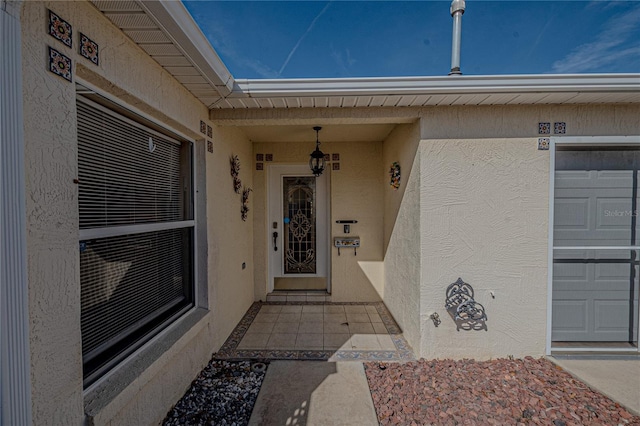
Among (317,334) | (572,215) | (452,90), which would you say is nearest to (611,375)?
(572,215)

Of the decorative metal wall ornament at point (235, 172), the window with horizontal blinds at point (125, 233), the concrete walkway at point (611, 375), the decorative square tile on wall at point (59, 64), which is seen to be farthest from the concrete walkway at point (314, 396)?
the decorative square tile on wall at point (59, 64)

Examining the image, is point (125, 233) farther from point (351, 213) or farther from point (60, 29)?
point (351, 213)

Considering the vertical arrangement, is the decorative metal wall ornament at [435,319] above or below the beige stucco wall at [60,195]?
below

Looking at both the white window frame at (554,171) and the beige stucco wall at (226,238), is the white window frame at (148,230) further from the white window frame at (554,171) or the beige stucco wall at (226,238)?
the white window frame at (554,171)

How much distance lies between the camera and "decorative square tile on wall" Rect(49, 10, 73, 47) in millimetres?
1126

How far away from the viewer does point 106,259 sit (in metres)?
1.52

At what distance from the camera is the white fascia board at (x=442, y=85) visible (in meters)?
2.10

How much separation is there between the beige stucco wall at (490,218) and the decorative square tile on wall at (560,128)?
0.17 feet

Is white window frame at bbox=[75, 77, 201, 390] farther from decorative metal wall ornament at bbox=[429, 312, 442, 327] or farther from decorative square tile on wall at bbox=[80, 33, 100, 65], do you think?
decorative metal wall ornament at bbox=[429, 312, 442, 327]

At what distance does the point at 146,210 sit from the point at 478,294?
9.38 ft

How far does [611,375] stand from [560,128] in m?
2.13

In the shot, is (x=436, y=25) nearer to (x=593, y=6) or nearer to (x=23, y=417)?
(x=593, y=6)

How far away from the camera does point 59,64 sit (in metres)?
1.16

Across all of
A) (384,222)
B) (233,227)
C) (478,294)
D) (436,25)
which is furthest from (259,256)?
(436,25)
